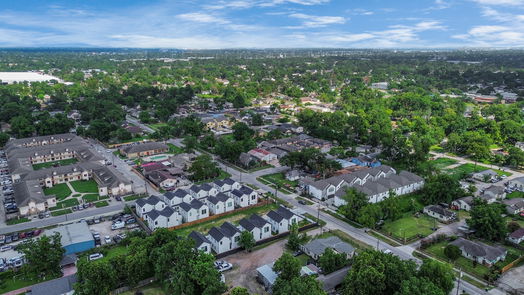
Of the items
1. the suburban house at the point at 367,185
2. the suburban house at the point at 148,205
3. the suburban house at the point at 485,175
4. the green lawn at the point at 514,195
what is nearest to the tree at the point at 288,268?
the suburban house at the point at 367,185

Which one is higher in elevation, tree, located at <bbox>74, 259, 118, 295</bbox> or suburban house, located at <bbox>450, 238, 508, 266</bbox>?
tree, located at <bbox>74, 259, 118, 295</bbox>

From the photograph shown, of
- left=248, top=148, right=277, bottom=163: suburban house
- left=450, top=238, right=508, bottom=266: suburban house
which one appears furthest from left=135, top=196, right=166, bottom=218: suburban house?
left=450, top=238, right=508, bottom=266: suburban house

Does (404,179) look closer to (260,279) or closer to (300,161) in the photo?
(300,161)

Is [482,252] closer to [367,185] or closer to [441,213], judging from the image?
[441,213]

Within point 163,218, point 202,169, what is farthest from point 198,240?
point 202,169

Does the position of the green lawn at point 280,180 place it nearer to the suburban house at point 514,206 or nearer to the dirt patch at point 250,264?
the dirt patch at point 250,264

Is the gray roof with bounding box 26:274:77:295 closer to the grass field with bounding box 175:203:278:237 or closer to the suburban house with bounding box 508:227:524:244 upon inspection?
the grass field with bounding box 175:203:278:237

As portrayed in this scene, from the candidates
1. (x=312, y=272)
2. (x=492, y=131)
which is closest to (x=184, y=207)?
(x=312, y=272)
